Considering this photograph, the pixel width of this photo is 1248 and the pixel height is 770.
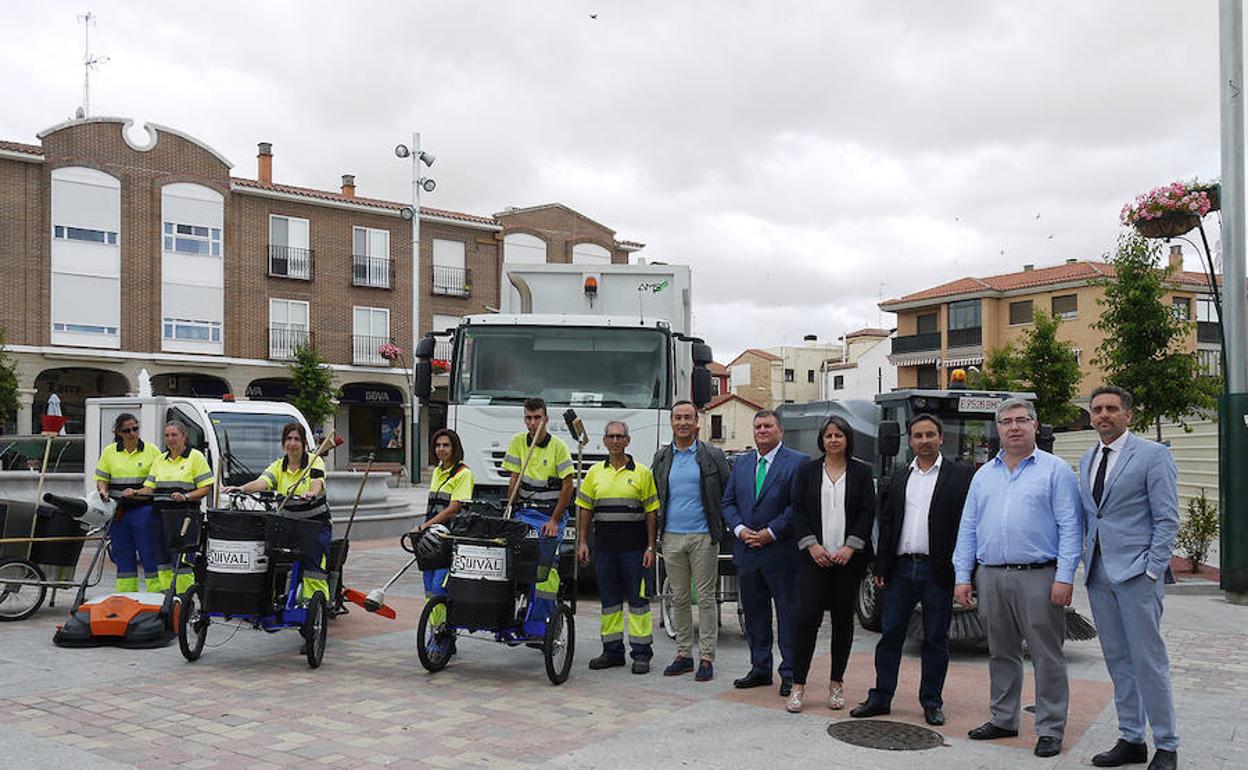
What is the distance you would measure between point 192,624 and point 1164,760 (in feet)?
20.7

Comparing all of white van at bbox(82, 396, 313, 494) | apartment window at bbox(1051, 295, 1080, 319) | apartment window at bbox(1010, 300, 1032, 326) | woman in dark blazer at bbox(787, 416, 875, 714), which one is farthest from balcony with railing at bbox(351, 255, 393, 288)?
woman in dark blazer at bbox(787, 416, 875, 714)

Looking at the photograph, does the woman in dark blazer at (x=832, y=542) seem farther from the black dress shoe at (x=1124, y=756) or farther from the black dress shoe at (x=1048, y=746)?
the black dress shoe at (x=1124, y=756)

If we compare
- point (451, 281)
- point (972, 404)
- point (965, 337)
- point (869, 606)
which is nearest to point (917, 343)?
point (965, 337)

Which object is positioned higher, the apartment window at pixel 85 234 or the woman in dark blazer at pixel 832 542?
the apartment window at pixel 85 234

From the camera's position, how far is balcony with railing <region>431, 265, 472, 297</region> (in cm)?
4422

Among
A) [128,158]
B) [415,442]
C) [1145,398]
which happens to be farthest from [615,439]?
[128,158]

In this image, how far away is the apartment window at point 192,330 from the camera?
37.7 metres

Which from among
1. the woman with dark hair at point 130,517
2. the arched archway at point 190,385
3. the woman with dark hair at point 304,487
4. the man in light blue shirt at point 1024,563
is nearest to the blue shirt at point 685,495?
the man in light blue shirt at point 1024,563

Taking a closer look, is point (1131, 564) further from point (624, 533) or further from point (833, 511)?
point (624, 533)

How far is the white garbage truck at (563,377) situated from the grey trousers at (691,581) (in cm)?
305

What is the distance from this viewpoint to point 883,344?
221ft

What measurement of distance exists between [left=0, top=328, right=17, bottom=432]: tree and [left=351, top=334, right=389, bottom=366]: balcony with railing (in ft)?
43.3

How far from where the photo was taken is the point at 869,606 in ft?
31.9

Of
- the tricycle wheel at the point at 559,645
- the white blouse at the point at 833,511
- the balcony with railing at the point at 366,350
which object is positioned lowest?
the tricycle wheel at the point at 559,645
